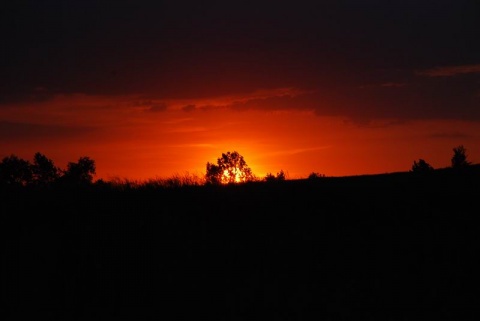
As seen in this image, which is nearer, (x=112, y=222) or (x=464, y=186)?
(x=112, y=222)

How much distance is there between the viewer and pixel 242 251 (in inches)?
636

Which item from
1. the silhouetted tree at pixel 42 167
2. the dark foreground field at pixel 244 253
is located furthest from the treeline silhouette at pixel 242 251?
the silhouetted tree at pixel 42 167

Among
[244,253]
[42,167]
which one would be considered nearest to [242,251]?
[244,253]

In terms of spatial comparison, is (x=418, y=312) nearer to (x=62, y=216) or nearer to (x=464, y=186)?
(x=464, y=186)

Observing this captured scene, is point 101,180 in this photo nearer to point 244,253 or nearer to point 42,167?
point 244,253

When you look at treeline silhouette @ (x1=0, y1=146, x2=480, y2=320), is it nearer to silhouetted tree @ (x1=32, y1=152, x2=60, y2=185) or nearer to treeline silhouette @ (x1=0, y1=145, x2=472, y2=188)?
treeline silhouette @ (x1=0, y1=145, x2=472, y2=188)

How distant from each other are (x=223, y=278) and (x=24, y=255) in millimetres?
5154

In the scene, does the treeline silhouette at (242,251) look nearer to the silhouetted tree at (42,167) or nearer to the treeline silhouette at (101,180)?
the treeline silhouette at (101,180)

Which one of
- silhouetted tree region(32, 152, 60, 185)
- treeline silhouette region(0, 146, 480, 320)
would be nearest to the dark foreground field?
treeline silhouette region(0, 146, 480, 320)

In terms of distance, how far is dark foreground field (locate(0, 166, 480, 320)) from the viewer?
47.2 ft

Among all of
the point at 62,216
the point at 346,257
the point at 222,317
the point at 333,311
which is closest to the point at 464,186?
the point at 346,257

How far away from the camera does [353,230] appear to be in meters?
17.3

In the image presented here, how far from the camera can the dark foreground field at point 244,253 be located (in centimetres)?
1438

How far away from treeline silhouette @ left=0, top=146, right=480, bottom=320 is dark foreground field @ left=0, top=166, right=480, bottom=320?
35 millimetres
